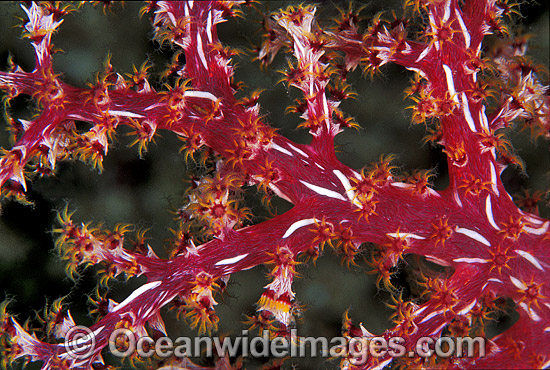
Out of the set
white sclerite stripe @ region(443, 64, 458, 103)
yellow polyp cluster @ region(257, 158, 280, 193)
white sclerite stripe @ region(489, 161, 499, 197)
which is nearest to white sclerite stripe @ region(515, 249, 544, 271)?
white sclerite stripe @ region(489, 161, 499, 197)

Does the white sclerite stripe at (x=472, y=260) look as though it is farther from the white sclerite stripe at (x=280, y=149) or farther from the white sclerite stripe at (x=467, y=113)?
the white sclerite stripe at (x=280, y=149)

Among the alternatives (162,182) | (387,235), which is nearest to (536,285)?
(387,235)

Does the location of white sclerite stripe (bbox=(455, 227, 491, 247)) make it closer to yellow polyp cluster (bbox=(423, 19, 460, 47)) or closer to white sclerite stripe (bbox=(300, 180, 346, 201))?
white sclerite stripe (bbox=(300, 180, 346, 201))

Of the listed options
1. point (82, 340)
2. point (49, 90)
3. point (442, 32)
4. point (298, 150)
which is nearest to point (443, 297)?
point (298, 150)

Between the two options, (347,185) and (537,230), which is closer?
(347,185)

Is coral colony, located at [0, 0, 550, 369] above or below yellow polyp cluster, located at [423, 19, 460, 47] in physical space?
below

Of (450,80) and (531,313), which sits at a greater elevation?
(450,80)

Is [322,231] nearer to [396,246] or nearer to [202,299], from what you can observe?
[396,246]

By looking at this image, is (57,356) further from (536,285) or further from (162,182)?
(536,285)
